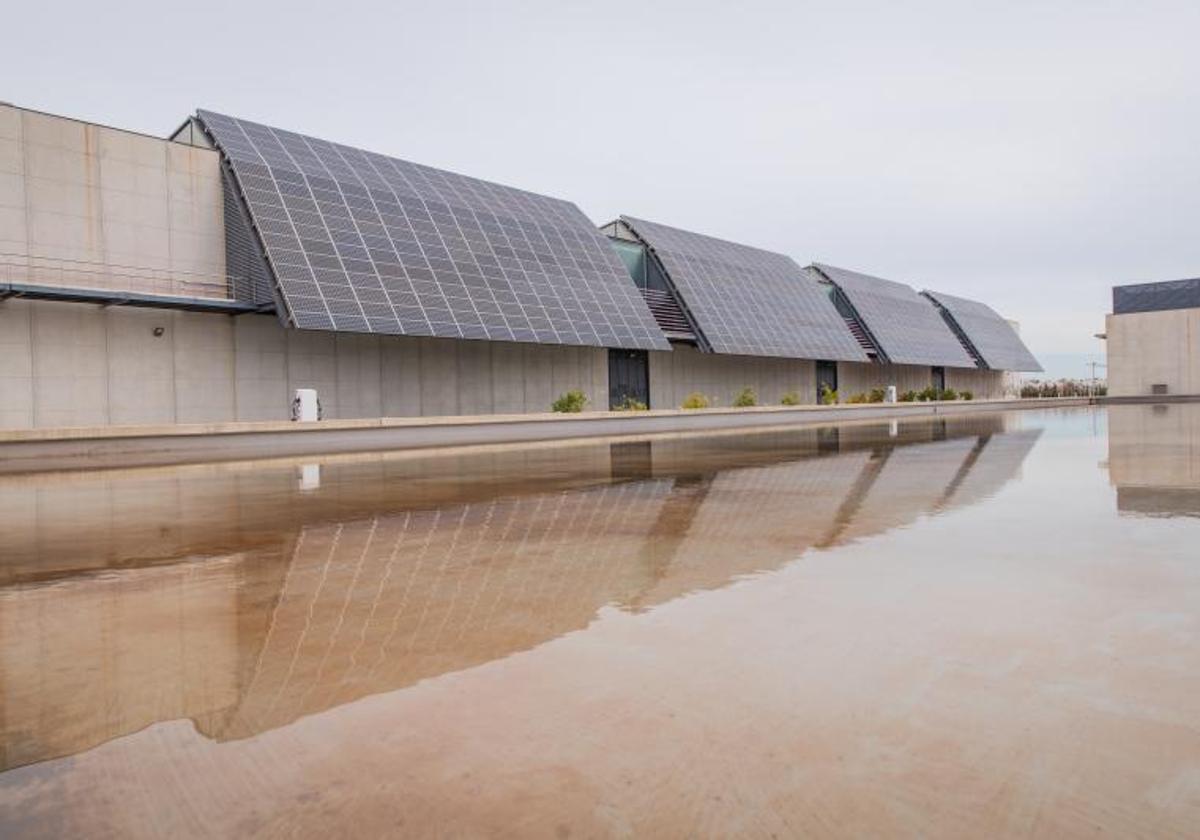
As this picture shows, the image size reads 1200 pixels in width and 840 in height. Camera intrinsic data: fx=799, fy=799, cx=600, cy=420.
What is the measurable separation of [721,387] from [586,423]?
550 inches

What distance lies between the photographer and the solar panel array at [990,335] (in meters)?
63.2

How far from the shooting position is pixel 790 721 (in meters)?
2.72

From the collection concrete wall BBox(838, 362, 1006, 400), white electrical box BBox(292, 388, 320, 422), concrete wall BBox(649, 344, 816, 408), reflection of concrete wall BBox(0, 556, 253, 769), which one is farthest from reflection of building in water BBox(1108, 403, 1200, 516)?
concrete wall BBox(838, 362, 1006, 400)

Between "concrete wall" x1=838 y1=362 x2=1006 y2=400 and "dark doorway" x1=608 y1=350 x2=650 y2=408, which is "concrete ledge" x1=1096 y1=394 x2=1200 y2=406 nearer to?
"concrete wall" x1=838 y1=362 x2=1006 y2=400

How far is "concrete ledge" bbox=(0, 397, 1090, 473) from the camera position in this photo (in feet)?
51.9

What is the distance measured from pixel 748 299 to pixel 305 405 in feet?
78.9

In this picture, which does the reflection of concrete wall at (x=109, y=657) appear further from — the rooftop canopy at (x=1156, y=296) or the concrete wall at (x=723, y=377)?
the rooftop canopy at (x=1156, y=296)

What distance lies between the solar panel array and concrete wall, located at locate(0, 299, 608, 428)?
4655 centimetres

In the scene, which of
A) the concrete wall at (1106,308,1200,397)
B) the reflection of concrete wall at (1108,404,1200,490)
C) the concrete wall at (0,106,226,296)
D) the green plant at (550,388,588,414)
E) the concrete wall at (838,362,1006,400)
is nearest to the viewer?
the reflection of concrete wall at (1108,404,1200,490)

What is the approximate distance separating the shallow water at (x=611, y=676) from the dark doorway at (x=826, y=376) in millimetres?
38183

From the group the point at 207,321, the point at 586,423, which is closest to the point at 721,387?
the point at 586,423

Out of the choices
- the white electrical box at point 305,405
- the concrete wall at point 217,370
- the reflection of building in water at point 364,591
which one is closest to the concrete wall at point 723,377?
the concrete wall at point 217,370

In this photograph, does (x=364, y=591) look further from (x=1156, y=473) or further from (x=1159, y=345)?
(x=1159, y=345)

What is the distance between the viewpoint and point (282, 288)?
67.9 feet
